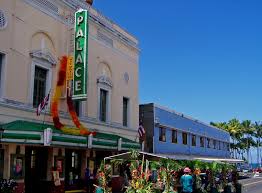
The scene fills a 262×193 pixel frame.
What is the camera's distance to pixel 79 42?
2038cm

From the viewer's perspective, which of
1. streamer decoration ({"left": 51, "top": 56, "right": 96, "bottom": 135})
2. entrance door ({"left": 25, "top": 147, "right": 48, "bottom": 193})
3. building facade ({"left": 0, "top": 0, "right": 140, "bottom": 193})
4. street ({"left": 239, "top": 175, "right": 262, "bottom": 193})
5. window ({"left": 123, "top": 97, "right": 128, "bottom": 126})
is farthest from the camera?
street ({"left": 239, "top": 175, "right": 262, "bottom": 193})

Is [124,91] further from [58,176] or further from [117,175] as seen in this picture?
[58,176]

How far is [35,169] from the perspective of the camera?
64.5 feet

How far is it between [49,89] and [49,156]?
313 cm

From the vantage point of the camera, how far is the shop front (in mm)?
16609

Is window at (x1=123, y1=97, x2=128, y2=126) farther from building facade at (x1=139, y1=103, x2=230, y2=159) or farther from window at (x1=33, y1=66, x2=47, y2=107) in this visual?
window at (x1=33, y1=66, x2=47, y2=107)

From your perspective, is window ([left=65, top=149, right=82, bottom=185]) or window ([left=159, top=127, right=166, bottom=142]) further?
window ([left=159, top=127, right=166, bottom=142])

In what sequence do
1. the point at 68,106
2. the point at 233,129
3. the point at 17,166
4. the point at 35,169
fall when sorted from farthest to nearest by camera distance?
the point at 233,129
the point at 68,106
the point at 35,169
the point at 17,166

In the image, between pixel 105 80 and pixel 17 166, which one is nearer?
pixel 17 166

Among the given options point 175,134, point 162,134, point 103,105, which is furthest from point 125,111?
point 175,134

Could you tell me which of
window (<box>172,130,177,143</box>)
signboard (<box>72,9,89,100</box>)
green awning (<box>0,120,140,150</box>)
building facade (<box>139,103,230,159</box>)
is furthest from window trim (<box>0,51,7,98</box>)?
window (<box>172,130,177,143</box>)

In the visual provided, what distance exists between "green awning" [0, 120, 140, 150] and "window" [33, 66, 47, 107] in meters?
1.36

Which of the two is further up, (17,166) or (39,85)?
(39,85)

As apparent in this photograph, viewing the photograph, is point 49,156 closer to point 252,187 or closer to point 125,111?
point 125,111
